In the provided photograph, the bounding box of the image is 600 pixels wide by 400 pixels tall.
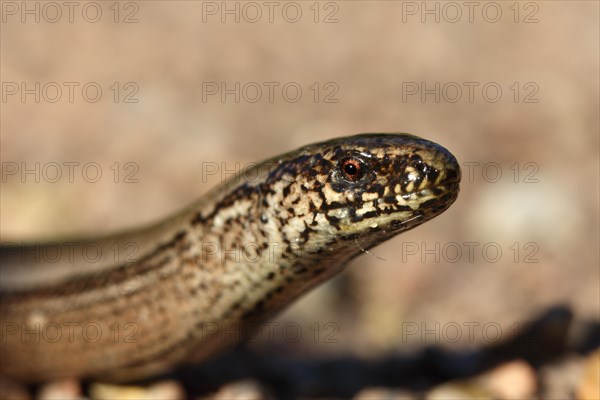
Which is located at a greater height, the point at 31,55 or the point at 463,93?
the point at 31,55

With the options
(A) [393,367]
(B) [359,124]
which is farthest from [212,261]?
Answer: (B) [359,124]

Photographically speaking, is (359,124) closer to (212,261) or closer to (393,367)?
(393,367)

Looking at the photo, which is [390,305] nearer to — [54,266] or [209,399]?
[209,399]

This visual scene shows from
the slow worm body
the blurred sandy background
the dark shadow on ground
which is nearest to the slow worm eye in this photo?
the slow worm body

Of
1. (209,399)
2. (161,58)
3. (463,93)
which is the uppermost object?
(161,58)

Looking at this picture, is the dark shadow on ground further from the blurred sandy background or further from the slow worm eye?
the slow worm eye

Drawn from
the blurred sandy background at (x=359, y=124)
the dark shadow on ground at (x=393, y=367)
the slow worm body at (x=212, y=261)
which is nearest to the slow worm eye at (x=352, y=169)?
the slow worm body at (x=212, y=261)

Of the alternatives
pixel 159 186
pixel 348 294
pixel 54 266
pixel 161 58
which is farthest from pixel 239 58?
pixel 54 266
